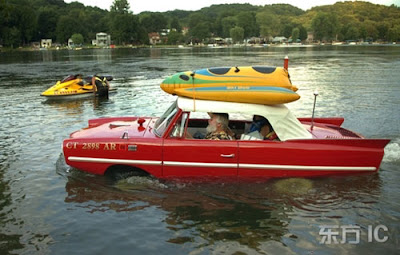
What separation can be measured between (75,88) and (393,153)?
17.4m

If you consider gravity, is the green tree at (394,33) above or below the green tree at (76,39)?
above

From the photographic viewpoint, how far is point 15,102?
65.4 ft

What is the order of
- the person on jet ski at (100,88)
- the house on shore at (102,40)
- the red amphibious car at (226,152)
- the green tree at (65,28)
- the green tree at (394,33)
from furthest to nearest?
the green tree at (394,33), the house on shore at (102,40), the green tree at (65,28), the person on jet ski at (100,88), the red amphibious car at (226,152)

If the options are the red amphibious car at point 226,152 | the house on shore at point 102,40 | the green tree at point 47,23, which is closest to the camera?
the red amphibious car at point 226,152

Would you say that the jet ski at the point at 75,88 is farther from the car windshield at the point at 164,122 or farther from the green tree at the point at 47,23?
the green tree at the point at 47,23

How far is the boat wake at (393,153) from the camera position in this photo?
32.4ft

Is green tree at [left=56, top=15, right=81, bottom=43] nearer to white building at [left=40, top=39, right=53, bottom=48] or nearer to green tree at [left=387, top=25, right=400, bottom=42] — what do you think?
white building at [left=40, top=39, right=53, bottom=48]

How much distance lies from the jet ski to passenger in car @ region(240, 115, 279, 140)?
48.3 feet

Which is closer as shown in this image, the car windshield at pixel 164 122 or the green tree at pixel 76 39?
the car windshield at pixel 164 122

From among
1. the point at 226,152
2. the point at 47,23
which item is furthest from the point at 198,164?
the point at 47,23

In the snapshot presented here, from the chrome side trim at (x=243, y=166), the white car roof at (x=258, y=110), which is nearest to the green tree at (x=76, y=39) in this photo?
the chrome side trim at (x=243, y=166)

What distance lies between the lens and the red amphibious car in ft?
25.6

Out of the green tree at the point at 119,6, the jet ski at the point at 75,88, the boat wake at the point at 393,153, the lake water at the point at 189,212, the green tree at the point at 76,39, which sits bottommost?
the lake water at the point at 189,212

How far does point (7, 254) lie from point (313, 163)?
19.8 feet
